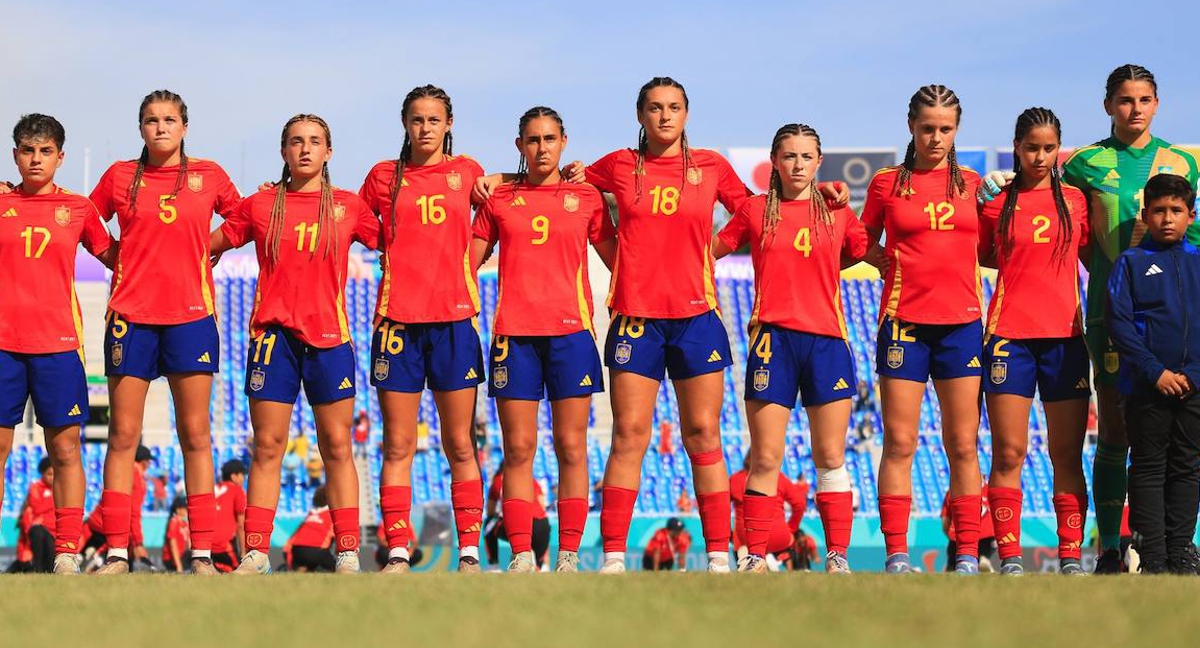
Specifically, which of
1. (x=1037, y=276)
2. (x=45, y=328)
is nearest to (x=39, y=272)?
(x=45, y=328)

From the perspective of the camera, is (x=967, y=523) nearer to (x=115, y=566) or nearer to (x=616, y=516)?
(x=616, y=516)

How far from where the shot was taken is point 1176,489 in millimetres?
7254

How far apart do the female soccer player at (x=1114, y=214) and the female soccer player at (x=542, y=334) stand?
2.22m

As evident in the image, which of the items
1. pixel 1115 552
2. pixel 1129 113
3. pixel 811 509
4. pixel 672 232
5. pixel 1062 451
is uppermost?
pixel 1129 113

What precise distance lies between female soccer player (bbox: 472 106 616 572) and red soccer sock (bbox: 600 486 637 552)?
0.14 m

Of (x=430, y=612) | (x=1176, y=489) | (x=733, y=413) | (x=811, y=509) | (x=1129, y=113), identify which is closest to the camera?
(x=430, y=612)

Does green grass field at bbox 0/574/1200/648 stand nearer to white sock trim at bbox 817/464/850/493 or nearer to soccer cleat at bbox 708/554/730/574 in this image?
soccer cleat at bbox 708/554/730/574

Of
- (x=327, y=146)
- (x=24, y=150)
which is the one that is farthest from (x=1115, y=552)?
(x=24, y=150)

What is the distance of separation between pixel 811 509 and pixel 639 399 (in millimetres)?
16926

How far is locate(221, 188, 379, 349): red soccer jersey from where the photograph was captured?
7.63 m

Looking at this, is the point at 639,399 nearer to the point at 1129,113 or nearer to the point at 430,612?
the point at 430,612

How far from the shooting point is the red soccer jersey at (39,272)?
7.70 m

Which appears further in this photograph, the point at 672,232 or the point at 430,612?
the point at 672,232

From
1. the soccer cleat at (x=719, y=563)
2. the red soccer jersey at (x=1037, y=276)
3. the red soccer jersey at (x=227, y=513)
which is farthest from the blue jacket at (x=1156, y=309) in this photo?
the red soccer jersey at (x=227, y=513)
